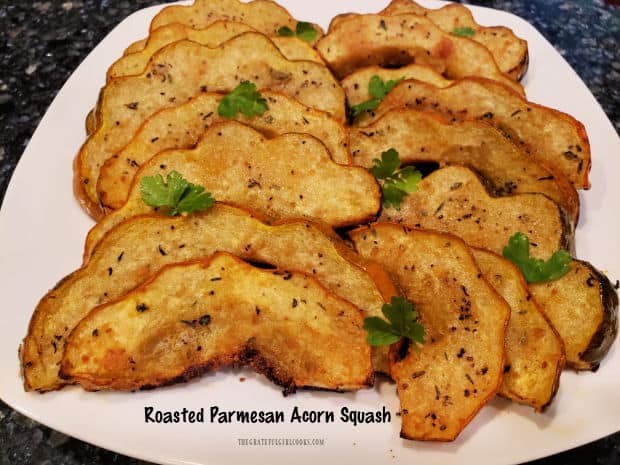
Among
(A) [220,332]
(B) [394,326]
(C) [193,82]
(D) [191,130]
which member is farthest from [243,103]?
(B) [394,326]

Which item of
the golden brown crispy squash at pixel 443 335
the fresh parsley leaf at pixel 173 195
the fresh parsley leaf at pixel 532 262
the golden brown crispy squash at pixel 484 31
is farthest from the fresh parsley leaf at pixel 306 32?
the fresh parsley leaf at pixel 532 262

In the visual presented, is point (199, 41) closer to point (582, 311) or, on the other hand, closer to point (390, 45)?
point (390, 45)

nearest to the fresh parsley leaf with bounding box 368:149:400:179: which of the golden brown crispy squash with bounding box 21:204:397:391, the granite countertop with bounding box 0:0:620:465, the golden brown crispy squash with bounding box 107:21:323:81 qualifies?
the golden brown crispy squash with bounding box 21:204:397:391

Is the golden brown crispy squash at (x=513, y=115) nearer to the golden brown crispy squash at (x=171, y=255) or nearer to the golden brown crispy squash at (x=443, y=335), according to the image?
the golden brown crispy squash at (x=443, y=335)

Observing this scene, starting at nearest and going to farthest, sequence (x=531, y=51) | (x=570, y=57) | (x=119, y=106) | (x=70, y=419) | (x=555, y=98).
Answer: (x=70, y=419)
(x=119, y=106)
(x=555, y=98)
(x=531, y=51)
(x=570, y=57)

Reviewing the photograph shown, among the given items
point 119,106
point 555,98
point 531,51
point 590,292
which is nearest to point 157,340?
point 119,106

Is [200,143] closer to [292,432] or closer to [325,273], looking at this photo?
[325,273]

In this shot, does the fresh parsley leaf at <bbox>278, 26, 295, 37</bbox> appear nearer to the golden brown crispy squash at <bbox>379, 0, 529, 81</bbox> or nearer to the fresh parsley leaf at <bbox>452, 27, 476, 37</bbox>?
the golden brown crispy squash at <bbox>379, 0, 529, 81</bbox>
